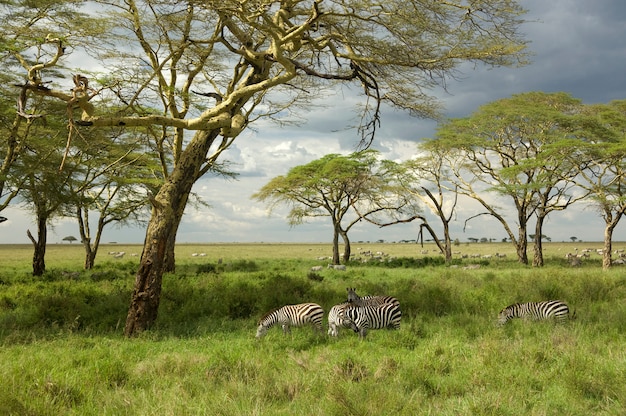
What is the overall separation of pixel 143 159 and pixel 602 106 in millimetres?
27812

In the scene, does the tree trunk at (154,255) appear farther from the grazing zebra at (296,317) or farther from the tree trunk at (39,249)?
the tree trunk at (39,249)

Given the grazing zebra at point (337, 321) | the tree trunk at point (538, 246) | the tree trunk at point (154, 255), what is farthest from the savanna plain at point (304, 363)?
the tree trunk at point (538, 246)

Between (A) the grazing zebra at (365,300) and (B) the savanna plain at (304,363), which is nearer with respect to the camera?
(B) the savanna plain at (304,363)

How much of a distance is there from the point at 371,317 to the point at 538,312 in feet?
11.0

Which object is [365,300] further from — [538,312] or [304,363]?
[538,312]

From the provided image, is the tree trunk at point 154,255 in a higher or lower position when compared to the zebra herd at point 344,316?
higher

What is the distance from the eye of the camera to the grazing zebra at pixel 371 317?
8227 millimetres

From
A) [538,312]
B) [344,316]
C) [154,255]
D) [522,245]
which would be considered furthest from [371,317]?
[522,245]

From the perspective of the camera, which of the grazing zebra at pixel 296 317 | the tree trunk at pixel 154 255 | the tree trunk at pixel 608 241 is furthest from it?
the tree trunk at pixel 608 241

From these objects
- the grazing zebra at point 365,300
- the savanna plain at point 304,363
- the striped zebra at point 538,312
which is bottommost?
the savanna plain at point 304,363

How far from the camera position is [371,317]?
8625mm

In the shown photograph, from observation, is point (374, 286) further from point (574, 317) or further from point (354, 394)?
point (354, 394)

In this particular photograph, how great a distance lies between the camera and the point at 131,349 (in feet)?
26.0

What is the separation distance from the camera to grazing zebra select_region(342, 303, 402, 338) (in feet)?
27.0
